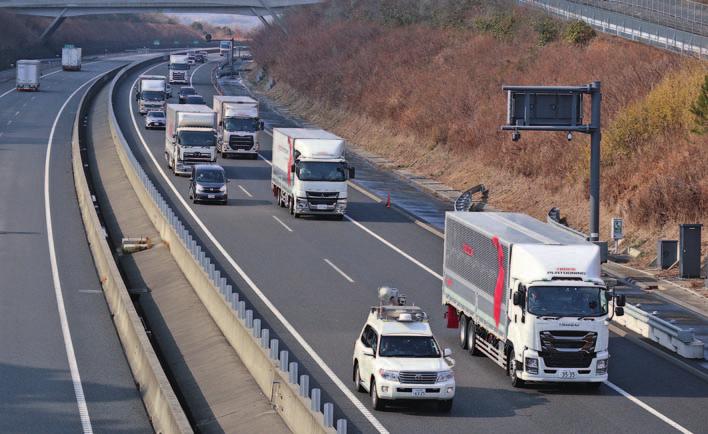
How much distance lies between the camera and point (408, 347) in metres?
26.6

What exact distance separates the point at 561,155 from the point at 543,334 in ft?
111

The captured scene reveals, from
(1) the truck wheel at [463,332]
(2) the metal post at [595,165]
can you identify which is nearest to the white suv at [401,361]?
(1) the truck wheel at [463,332]

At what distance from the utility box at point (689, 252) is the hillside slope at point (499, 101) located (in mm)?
5256

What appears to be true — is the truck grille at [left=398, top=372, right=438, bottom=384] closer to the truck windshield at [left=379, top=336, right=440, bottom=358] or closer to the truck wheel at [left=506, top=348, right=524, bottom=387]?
the truck windshield at [left=379, top=336, right=440, bottom=358]

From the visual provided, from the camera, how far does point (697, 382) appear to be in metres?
29.4

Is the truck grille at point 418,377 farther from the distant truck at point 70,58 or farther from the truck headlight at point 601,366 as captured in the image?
the distant truck at point 70,58

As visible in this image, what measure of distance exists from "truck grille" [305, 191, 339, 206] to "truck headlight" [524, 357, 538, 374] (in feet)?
84.4

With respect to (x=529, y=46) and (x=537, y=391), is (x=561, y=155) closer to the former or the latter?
(x=529, y=46)

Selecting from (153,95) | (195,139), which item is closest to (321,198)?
(195,139)

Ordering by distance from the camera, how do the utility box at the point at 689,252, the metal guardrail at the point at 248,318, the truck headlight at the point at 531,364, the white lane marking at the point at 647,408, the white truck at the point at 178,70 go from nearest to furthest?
the metal guardrail at the point at 248,318, the white lane marking at the point at 647,408, the truck headlight at the point at 531,364, the utility box at the point at 689,252, the white truck at the point at 178,70

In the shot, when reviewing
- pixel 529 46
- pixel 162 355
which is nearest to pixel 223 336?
pixel 162 355

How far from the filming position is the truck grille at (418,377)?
84.6 ft

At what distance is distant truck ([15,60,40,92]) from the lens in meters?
119

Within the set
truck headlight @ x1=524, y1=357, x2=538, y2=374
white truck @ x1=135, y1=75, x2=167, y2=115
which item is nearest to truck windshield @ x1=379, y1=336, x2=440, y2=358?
truck headlight @ x1=524, y1=357, x2=538, y2=374
